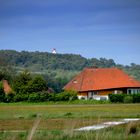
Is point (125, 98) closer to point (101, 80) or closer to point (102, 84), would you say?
point (102, 84)

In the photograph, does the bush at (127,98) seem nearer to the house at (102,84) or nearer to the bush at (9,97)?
the bush at (9,97)

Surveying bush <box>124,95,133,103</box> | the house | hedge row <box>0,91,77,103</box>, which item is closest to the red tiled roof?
the house

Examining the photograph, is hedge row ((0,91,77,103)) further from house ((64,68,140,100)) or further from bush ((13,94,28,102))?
house ((64,68,140,100))

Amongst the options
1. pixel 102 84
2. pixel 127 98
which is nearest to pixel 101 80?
pixel 102 84

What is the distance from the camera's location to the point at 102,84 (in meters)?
92.1

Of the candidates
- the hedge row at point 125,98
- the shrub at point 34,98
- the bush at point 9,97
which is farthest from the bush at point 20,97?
the hedge row at point 125,98

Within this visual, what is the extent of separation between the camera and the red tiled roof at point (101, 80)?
9112 cm

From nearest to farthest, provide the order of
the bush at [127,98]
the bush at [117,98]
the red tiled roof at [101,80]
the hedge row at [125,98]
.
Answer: the bush at [127,98] < the hedge row at [125,98] < the bush at [117,98] < the red tiled roof at [101,80]

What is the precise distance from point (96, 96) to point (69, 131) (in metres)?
74.5

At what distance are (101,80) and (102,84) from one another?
1728 millimetres

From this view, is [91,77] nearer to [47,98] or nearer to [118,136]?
[47,98]

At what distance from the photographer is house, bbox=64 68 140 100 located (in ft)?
297

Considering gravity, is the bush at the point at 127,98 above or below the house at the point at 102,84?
below

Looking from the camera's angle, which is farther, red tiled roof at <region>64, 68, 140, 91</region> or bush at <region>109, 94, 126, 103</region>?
red tiled roof at <region>64, 68, 140, 91</region>
